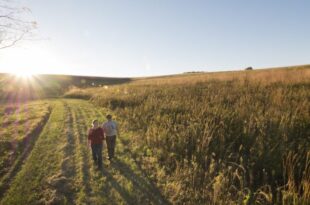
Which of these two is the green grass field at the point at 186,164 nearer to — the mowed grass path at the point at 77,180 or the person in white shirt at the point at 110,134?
the mowed grass path at the point at 77,180

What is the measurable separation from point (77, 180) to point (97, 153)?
4.62 feet

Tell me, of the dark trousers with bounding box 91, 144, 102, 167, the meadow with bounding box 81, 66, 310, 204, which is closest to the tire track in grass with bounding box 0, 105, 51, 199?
the dark trousers with bounding box 91, 144, 102, 167

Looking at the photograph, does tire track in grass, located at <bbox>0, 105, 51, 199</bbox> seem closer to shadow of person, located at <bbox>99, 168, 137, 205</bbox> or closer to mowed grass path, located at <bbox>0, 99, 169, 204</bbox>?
mowed grass path, located at <bbox>0, 99, 169, 204</bbox>

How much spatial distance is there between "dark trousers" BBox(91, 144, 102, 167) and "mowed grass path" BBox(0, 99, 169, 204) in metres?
0.21

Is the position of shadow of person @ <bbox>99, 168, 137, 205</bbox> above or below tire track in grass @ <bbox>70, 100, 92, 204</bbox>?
below

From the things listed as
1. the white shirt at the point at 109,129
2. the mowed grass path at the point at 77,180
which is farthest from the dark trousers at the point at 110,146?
the mowed grass path at the point at 77,180

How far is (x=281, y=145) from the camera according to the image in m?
8.88

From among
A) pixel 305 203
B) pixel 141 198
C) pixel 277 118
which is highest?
pixel 277 118

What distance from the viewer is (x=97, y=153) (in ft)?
34.0

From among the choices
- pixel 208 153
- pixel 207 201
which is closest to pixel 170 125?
pixel 208 153

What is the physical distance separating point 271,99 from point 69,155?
9.44 metres

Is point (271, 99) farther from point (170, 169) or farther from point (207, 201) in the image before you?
point (207, 201)

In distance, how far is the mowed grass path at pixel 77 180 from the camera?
7906 millimetres

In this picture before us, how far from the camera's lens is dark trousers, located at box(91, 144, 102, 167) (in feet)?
33.7
